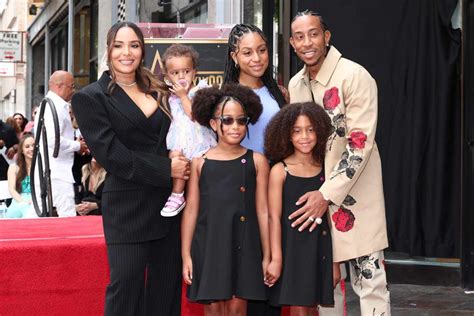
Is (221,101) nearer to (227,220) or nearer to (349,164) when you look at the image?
(227,220)

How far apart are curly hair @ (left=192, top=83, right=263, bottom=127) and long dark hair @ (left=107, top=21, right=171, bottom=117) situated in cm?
17

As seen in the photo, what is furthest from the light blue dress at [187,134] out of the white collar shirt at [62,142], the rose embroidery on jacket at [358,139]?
the white collar shirt at [62,142]

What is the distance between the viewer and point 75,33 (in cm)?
2028

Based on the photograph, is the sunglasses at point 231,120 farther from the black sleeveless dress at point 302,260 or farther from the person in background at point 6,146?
the person in background at point 6,146

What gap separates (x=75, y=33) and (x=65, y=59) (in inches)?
107

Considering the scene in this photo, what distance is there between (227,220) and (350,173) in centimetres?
68

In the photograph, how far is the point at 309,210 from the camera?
4.42 m

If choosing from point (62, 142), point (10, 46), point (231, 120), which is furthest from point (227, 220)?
point (10, 46)

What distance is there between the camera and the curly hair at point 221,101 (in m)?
Result: 4.59

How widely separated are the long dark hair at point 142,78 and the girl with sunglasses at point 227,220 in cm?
22

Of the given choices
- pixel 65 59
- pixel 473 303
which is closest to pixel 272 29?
pixel 473 303

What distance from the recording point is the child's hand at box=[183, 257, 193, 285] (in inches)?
176

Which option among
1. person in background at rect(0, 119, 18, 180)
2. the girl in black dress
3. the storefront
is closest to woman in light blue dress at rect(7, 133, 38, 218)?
person in background at rect(0, 119, 18, 180)

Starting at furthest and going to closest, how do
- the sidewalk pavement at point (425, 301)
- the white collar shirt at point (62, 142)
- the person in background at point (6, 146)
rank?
the person in background at point (6, 146)
the white collar shirt at point (62, 142)
the sidewalk pavement at point (425, 301)
